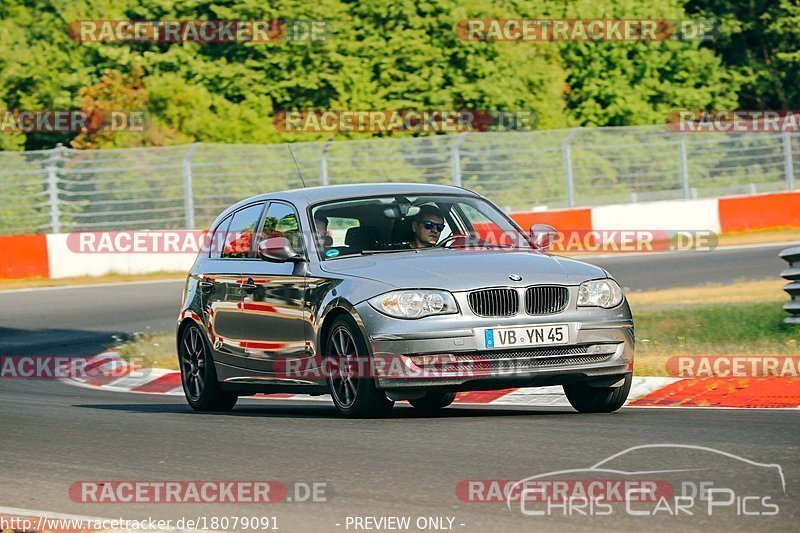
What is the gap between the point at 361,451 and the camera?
8281 mm

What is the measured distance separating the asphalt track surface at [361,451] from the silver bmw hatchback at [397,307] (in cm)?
27

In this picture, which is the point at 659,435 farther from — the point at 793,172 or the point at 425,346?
the point at 793,172

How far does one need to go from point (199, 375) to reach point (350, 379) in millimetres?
2453

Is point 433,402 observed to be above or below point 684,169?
below

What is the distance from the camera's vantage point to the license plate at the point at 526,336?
9359 millimetres

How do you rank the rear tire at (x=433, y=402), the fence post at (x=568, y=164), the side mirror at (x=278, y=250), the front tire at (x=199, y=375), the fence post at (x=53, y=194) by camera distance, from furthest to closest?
the fence post at (x=568, y=164) → the fence post at (x=53, y=194) → the front tire at (x=199, y=375) → the rear tire at (x=433, y=402) → the side mirror at (x=278, y=250)

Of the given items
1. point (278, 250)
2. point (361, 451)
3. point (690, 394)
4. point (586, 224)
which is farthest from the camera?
point (586, 224)

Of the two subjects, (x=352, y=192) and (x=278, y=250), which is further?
(x=352, y=192)

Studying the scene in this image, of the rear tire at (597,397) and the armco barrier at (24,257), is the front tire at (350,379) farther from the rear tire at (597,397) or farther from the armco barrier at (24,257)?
the armco barrier at (24,257)

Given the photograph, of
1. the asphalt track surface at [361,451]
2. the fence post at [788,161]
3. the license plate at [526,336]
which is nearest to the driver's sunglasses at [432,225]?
the asphalt track surface at [361,451]

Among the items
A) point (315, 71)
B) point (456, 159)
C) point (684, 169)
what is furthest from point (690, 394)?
point (315, 71)

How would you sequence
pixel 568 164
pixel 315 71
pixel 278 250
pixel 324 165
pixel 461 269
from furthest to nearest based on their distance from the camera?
pixel 315 71, pixel 568 164, pixel 324 165, pixel 278 250, pixel 461 269

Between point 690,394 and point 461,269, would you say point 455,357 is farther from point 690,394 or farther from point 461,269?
point 690,394

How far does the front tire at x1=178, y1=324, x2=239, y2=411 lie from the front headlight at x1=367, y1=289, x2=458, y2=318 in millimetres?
2619
